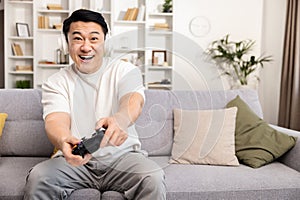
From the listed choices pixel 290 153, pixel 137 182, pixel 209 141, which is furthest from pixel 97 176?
pixel 290 153

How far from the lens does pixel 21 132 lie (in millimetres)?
2152

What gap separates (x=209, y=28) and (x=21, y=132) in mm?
3319

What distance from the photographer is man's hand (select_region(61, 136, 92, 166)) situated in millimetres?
1372

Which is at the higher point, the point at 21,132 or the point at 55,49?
the point at 55,49

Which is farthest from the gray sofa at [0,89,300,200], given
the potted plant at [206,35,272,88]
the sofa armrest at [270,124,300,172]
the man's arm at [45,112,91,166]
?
the potted plant at [206,35,272,88]

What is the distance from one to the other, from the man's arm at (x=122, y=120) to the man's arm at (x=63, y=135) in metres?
0.15

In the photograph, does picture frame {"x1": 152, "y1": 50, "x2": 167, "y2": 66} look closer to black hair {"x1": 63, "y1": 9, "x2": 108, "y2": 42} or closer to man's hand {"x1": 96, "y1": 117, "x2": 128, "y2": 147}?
black hair {"x1": 63, "y1": 9, "x2": 108, "y2": 42}

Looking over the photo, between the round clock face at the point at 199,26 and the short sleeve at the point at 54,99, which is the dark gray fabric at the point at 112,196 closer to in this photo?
the short sleeve at the point at 54,99

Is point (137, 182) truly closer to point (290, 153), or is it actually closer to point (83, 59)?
point (83, 59)

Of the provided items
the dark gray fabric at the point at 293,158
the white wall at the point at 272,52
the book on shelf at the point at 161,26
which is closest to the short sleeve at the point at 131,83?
the dark gray fabric at the point at 293,158

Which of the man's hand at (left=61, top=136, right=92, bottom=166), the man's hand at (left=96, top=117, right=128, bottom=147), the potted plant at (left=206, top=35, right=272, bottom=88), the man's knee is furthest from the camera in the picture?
the potted plant at (left=206, top=35, right=272, bottom=88)

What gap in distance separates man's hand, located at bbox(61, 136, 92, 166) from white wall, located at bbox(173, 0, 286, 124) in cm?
363

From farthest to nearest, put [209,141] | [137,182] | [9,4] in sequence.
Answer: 1. [9,4]
2. [209,141]
3. [137,182]

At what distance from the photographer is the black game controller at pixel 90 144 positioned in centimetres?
128
